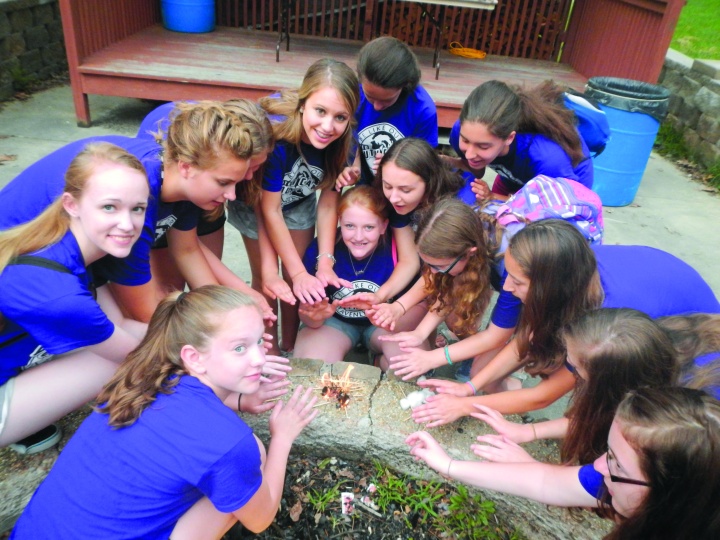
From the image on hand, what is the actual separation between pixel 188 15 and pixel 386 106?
475 cm

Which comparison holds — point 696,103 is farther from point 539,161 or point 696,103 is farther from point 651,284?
point 651,284

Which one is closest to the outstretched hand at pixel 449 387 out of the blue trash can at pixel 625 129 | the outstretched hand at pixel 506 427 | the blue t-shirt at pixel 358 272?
the outstretched hand at pixel 506 427

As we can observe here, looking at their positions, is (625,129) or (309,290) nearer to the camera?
(309,290)

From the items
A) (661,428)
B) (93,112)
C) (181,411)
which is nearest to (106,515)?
(181,411)

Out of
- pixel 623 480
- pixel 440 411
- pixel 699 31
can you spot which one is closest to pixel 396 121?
pixel 440 411

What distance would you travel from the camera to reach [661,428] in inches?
47.8

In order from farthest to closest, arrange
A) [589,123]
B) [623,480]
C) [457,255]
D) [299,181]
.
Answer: [589,123] → [299,181] → [457,255] → [623,480]

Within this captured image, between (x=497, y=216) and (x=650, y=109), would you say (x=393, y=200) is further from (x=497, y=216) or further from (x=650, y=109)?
(x=650, y=109)

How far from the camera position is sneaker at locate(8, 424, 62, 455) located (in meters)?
1.77

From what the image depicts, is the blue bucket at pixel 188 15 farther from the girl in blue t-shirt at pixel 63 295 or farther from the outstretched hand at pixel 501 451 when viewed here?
the outstretched hand at pixel 501 451

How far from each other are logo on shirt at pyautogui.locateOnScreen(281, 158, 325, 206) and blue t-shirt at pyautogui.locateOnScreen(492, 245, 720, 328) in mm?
1277

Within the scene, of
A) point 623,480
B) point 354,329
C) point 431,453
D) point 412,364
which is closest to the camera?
point 623,480

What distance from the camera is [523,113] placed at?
8.23ft

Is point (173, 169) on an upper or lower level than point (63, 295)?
upper
